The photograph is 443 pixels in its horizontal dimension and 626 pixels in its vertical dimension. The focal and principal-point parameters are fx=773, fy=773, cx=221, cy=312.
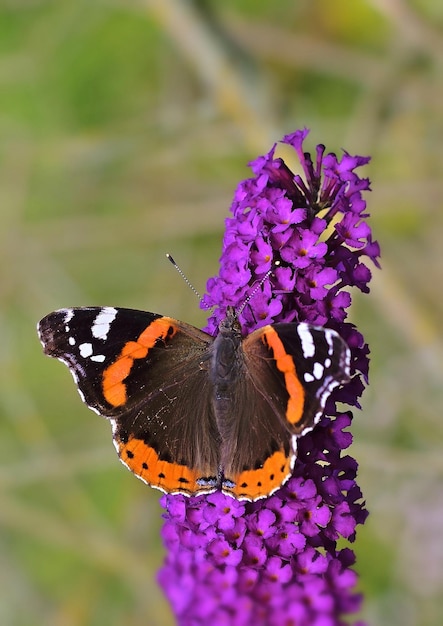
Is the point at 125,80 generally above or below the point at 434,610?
above

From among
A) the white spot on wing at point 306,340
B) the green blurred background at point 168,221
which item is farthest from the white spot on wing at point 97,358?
the green blurred background at point 168,221

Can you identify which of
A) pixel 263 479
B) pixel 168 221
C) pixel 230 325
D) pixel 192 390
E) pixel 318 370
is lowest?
pixel 263 479

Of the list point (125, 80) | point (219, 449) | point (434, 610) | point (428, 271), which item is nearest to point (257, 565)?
point (219, 449)

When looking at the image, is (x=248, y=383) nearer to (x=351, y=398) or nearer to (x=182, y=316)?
(x=351, y=398)

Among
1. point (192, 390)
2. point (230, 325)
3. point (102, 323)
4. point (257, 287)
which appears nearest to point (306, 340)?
point (257, 287)

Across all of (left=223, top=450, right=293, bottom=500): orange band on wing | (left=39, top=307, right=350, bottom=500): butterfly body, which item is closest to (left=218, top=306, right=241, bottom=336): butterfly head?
(left=39, top=307, right=350, bottom=500): butterfly body

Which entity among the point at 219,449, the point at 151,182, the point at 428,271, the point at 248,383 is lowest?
the point at 219,449

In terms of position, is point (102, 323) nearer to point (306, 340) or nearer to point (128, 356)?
point (128, 356)
